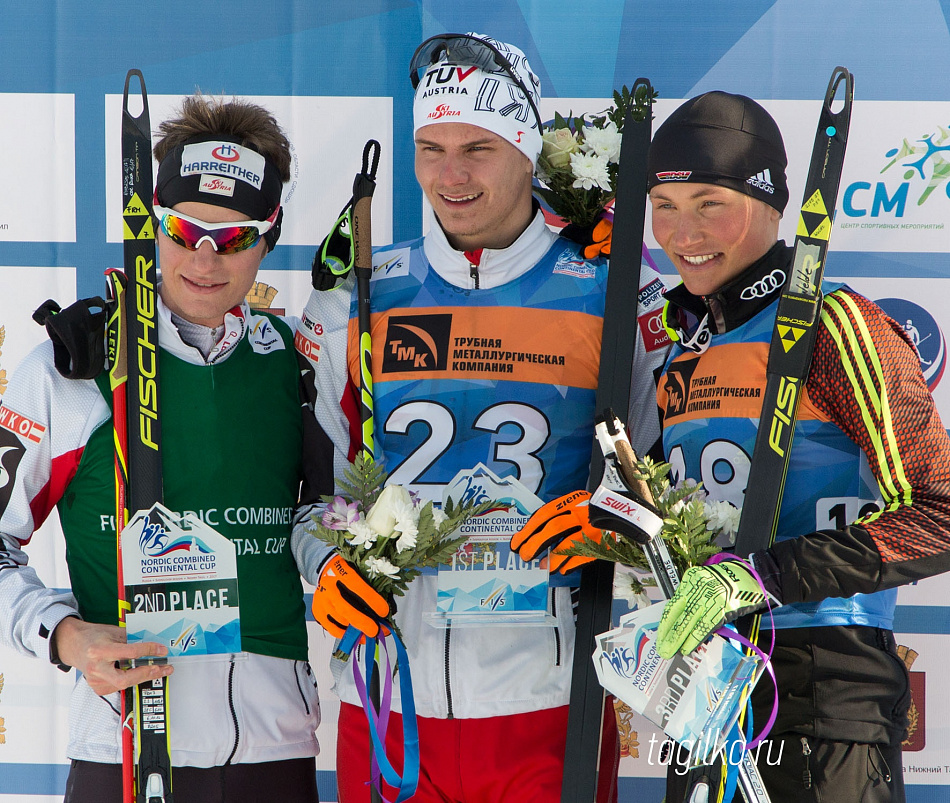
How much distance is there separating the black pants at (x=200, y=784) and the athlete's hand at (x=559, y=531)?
0.84 meters

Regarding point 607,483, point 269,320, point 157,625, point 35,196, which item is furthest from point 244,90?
point 607,483

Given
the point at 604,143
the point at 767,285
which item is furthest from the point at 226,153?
the point at 767,285

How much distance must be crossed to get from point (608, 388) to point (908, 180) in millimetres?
1588

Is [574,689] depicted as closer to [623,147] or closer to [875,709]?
[875,709]

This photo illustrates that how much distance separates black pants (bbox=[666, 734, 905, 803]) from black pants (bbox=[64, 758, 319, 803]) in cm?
97

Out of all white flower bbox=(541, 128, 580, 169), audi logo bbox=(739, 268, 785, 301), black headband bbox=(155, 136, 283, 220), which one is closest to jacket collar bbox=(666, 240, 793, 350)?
audi logo bbox=(739, 268, 785, 301)

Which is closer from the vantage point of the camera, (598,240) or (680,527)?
(680,527)

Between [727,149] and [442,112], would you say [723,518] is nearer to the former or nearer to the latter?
[727,149]

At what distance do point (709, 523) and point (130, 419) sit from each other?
4.37ft

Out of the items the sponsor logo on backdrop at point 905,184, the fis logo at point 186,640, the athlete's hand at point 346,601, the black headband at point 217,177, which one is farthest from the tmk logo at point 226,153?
the sponsor logo on backdrop at point 905,184

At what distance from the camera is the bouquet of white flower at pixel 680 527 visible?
1.76 metres

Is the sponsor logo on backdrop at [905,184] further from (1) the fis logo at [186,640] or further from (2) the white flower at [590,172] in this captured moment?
(1) the fis logo at [186,640]

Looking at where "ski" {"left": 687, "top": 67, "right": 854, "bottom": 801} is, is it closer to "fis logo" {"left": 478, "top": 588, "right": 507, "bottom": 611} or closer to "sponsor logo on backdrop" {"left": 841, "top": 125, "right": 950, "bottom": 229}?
"fis logo" {"left": 478, "top": 588, "right": 507, "bottom": 611}

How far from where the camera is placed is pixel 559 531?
2029mm
